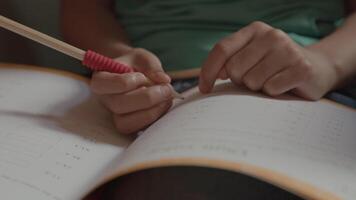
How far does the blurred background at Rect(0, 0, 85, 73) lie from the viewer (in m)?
0.88

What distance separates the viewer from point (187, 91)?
57 centimetres

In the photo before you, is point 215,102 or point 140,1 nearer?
point 215,102

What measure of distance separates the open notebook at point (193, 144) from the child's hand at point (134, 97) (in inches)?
0.6

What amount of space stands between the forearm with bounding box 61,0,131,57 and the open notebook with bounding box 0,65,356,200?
13 centimetres

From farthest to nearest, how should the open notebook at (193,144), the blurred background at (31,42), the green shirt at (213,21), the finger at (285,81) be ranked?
1. the blurred background at (31,42)
2. the green shirt at (213,21)
3. the finger at (285,81)
4. the open notebook at (193,144)

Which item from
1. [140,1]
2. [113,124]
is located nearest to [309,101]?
[113,124]

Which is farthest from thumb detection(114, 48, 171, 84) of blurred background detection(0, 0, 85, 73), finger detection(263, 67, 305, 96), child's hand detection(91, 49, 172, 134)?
blurred background detection(0, 0, 85, 73)

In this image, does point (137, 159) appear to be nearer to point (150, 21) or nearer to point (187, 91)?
point (187, 91)

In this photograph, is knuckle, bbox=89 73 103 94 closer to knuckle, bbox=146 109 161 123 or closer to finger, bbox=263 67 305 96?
knuckle, bbox=146 109 161 123

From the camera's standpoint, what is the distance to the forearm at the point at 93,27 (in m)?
0.68

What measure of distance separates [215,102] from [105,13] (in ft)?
1.06

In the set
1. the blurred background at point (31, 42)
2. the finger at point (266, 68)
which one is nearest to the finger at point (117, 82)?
the finger at point (266, 68)

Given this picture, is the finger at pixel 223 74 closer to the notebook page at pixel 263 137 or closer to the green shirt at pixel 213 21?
the notebook page at pixel 263 137

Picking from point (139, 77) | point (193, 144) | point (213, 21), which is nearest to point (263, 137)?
point (193, 144)
